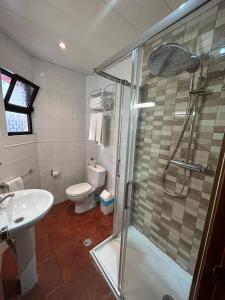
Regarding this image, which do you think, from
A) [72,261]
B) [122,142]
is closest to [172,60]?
[122,142]

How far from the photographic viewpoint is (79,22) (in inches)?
48.3

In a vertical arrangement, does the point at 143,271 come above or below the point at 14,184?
below

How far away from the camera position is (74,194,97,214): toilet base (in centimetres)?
224

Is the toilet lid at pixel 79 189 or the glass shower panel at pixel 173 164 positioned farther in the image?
the toilet lid at pixel 79 189

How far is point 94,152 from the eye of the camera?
2555mm

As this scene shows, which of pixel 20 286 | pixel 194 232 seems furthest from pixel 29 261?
pixel 194 232

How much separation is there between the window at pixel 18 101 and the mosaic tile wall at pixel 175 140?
1541 millimetres

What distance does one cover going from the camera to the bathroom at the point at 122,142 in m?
1.03

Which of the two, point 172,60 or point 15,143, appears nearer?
point 172,60

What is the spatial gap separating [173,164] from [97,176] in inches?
49.0

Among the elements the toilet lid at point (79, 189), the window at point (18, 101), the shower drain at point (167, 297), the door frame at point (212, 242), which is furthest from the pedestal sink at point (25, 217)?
the shower drain at point (167, 297)

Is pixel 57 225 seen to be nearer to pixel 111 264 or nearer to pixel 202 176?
pixel 111 264

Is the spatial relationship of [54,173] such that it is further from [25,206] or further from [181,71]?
[181,71]

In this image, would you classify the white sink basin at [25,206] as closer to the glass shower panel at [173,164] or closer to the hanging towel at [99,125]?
the glass shower panel at [173,164]
